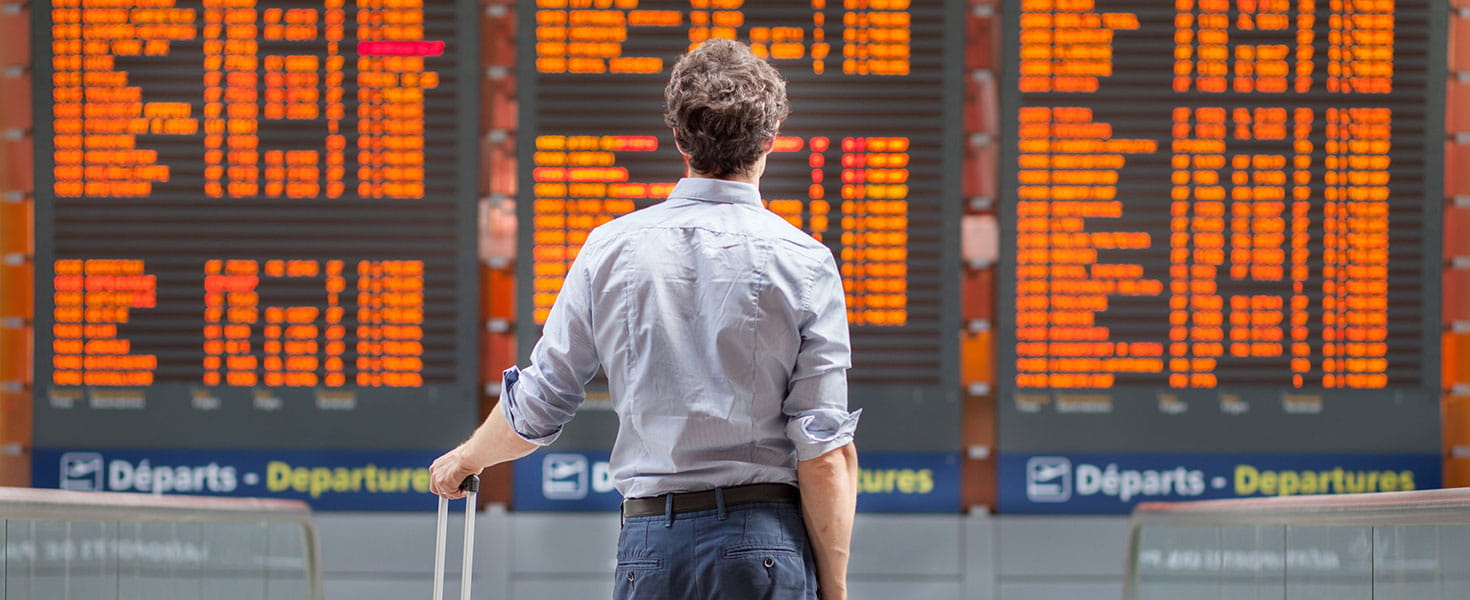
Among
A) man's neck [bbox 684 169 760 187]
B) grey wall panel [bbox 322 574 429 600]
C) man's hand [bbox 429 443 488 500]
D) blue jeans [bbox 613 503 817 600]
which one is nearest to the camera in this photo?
blue jeans [bbox 613 503 817 600]

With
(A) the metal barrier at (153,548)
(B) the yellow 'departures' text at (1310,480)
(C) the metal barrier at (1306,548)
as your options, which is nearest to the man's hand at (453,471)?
(A) the metal barrier at (153,548)

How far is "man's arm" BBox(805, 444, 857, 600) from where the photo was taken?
170 centimetres

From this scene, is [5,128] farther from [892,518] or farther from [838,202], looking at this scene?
[892,518]

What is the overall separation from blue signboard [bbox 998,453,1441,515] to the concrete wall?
7cm

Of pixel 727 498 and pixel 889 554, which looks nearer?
pixel 727 498

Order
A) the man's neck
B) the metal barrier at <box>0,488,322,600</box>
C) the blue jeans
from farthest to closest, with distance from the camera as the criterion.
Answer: the metal barrier at <box>0,488,322,600</box> → the man's neck → the blue jeans

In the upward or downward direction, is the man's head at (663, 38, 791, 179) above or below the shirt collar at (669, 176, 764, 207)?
above

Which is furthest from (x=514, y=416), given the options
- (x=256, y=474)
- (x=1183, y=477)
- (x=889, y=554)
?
(x=1183, y=477)

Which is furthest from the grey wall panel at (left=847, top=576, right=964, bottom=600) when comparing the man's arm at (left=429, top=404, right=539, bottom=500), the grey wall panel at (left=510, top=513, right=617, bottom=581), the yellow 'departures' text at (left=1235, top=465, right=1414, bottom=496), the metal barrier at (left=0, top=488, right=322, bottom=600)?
the man's arm at (left=429, top=404, right=539, bottom=500)

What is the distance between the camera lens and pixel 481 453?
190 centimetres

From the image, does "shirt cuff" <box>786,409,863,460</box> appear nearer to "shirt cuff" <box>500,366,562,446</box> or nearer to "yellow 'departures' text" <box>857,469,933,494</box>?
"shirt cuff" <box>500,366,562,446</box>

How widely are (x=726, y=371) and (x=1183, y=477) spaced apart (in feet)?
10.4

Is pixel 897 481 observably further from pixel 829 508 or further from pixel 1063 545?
pixel 829 508

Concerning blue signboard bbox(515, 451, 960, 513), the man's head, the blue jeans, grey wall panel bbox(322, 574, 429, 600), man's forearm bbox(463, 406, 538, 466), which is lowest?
grey wall panel bbox(322, 574, 429, 600)
